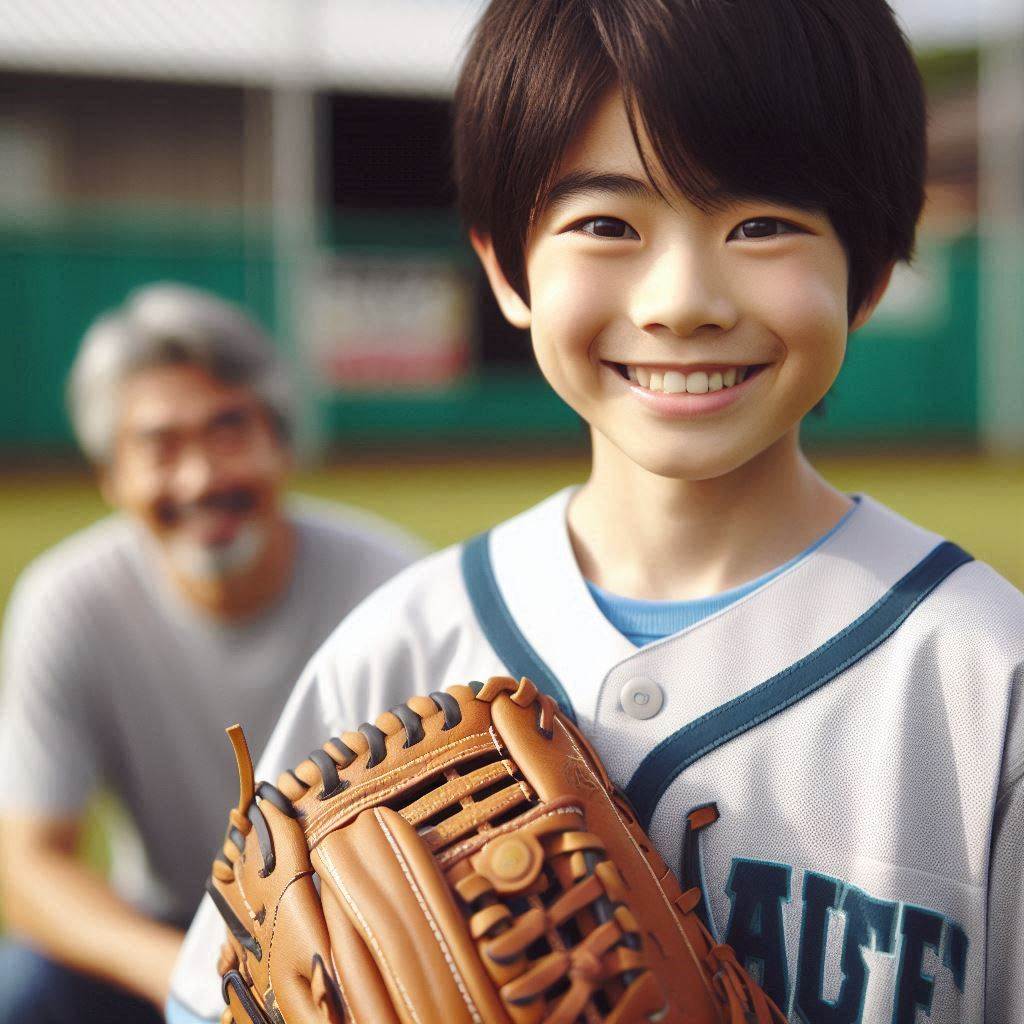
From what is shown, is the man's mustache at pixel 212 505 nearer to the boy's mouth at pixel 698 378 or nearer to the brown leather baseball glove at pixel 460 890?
the brown leather baseball glove at pixel 460 890

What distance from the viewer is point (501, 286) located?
1.44m

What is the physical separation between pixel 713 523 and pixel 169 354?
1.52m

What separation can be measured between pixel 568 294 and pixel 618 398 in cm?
11

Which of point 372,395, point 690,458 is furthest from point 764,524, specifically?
point 372,395

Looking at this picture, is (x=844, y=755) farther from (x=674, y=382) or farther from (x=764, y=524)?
(x=674, y=382)

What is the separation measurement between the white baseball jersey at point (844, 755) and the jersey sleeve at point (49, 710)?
4.29 ft

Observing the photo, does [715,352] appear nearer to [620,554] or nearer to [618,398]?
[618,398]

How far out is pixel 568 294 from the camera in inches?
48.4

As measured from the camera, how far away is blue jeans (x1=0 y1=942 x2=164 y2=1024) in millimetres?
2191

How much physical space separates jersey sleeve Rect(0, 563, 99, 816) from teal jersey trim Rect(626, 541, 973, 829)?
145 cm

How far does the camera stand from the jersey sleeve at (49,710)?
2369 mm

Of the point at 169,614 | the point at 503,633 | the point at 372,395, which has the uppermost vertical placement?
the point at 372,395

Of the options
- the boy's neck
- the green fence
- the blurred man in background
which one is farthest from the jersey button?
the green fence

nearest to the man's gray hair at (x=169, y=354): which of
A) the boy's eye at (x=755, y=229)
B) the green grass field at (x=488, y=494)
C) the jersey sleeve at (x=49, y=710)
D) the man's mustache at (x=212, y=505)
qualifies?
the man's mustache at (x=212, y=505)
